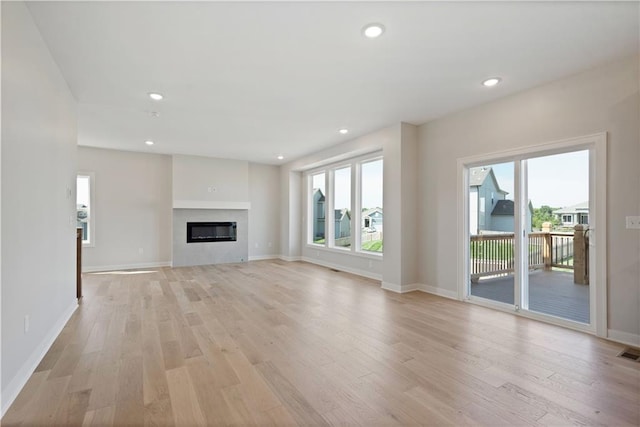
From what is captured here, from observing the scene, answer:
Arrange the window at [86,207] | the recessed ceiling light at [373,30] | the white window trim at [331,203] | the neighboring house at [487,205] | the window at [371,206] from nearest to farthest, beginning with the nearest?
the recessed ceiling light at [373,30]
the neighboring house at [487,205]
the window at [371,206]
the white window trim at [331,203]
the window at [86,207]

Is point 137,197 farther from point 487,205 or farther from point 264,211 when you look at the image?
point 487,205

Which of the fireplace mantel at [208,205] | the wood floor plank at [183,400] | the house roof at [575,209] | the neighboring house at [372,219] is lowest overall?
the wood floor plank at [183,400]

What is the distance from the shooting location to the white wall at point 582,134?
285 cm

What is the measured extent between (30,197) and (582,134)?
16.4ft

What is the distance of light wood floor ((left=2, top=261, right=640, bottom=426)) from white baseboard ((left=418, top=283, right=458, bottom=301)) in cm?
39

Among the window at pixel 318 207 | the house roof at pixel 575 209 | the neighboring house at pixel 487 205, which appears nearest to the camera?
the house roof at pixel 575 209

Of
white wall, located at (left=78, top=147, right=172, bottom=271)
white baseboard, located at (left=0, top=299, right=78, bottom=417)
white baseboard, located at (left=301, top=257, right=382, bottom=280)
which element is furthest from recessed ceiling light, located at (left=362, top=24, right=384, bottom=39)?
white wall, located at (left=78, top=147, right=172, bottom=271)

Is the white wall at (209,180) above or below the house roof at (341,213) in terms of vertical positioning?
above

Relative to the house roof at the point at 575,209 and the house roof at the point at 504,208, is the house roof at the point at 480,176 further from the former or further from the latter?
the house roof at the point at 575,209

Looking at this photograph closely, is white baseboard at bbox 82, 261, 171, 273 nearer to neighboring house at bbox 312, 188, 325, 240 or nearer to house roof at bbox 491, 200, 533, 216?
neighboring house at bbox 312, 188, 325, 240

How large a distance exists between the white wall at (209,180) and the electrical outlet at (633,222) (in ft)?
23.7

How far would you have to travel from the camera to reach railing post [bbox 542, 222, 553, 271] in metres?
3.66

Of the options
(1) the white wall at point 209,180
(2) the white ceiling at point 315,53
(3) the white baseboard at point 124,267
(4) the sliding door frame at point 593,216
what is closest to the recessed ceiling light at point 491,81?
(2) the white ceiling at point 315,53

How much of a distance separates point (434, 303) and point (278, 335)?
230 cm
